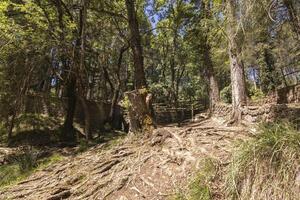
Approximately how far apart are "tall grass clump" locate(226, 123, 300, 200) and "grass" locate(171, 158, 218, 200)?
0.25 m

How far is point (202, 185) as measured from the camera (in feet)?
11.4

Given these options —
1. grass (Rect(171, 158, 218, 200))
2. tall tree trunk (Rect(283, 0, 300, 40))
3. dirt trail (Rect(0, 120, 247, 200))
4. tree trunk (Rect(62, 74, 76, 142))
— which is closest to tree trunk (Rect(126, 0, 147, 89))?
dirt trail (Rect(0, 120, 247, 200))

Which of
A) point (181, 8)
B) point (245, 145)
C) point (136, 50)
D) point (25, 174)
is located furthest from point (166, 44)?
point (245, 145)

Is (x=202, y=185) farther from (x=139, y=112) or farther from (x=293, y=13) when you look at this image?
(x=293, y=13)

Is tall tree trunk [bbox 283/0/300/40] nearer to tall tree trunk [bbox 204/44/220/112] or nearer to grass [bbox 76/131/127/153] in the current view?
grass [bbox 76/131/127/153]

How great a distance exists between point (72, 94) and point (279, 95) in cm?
1100

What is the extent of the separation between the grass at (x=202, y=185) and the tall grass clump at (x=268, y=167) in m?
0.25

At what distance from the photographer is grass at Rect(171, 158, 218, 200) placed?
132 inches

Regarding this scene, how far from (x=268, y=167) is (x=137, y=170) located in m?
1.95

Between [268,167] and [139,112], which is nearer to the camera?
[268,167]

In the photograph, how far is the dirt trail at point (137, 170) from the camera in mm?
4027

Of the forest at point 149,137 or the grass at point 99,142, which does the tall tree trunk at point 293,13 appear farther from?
the grass at point 99,142

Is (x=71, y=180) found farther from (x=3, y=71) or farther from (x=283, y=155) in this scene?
(x=3, y=71)

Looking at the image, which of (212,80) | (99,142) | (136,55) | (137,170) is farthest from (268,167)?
(212,80)
